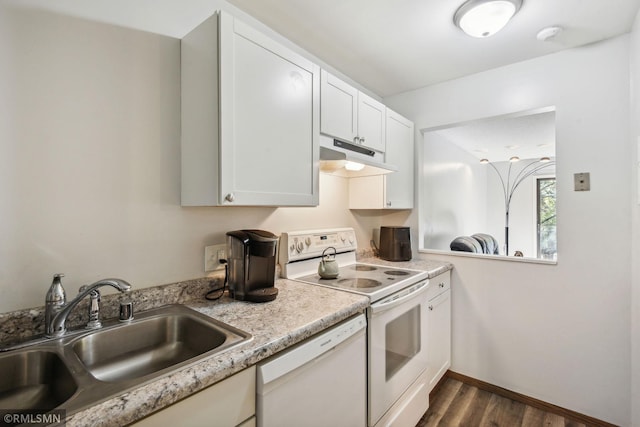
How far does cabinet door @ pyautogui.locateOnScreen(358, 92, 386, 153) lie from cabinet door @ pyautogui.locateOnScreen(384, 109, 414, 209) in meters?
0.09

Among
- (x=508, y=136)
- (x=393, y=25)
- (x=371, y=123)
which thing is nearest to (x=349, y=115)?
(x=371, y=123)

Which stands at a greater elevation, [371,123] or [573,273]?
[371,123]

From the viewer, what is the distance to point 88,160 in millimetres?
1083

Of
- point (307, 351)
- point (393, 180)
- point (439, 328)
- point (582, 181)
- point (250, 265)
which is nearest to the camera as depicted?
point (307, 351)

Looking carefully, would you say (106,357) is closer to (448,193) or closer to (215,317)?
(215,317)

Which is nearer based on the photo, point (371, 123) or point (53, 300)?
point (53, 300)

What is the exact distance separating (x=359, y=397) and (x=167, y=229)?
1.13 metres

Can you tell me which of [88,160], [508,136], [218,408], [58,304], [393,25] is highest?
[393,25]

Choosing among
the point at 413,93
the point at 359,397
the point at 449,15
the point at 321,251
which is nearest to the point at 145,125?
the point at 321,251

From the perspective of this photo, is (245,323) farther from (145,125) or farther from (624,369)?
(624,369)

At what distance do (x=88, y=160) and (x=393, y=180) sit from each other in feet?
6.09

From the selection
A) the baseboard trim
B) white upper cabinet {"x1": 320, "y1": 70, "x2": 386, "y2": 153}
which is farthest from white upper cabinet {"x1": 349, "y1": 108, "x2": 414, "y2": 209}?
the baseboard trim

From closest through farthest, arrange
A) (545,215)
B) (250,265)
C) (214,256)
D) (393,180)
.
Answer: (250,265), (214,256), (393,180), (545,215)

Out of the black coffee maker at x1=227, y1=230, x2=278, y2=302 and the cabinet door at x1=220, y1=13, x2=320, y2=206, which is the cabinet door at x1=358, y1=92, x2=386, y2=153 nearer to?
the cabinet door at x1=220, y1=13, x2=320, y2=206
